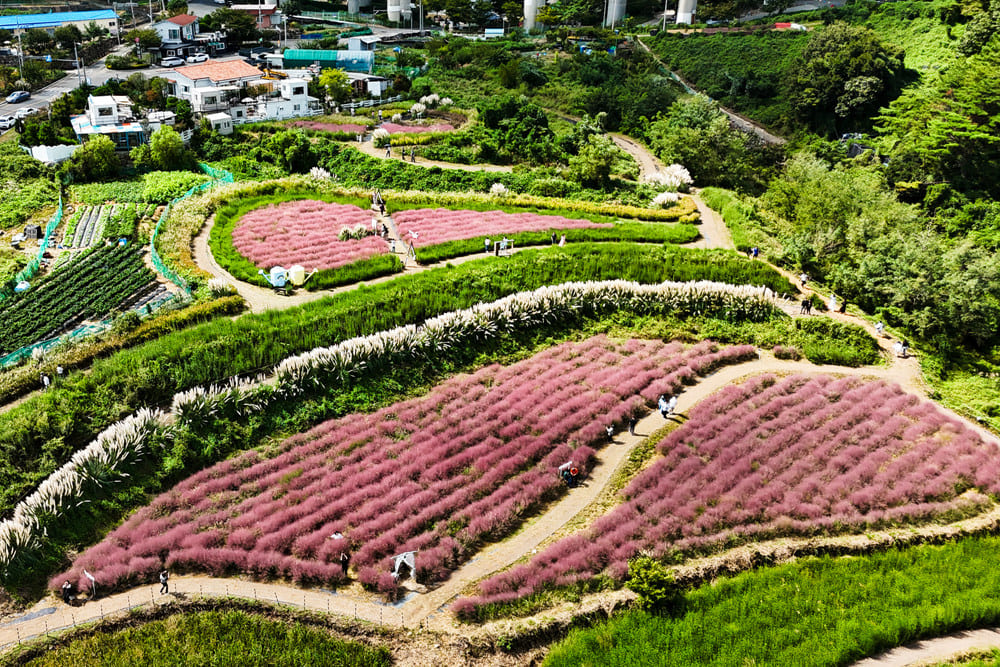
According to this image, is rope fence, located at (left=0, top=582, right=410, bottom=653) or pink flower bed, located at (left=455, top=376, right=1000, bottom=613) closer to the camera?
rope fence, located at (left=0, top=582, right=410, bottom=653)

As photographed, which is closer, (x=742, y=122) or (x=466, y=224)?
(x=466, y=224)

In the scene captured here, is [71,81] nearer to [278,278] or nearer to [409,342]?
[278,278]

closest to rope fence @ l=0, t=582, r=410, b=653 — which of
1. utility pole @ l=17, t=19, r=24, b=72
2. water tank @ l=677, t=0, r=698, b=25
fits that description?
utility pole @ l=17, t=19, r=24, b=72

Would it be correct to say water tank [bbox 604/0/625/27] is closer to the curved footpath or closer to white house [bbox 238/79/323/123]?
white house [bbox 238/79/323/123]

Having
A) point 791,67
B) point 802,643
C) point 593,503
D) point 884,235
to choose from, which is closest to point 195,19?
point 791,67

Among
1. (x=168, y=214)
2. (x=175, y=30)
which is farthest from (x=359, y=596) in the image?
(x=175, y=30)

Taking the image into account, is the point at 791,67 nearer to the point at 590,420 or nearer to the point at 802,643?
the point at 590,420
